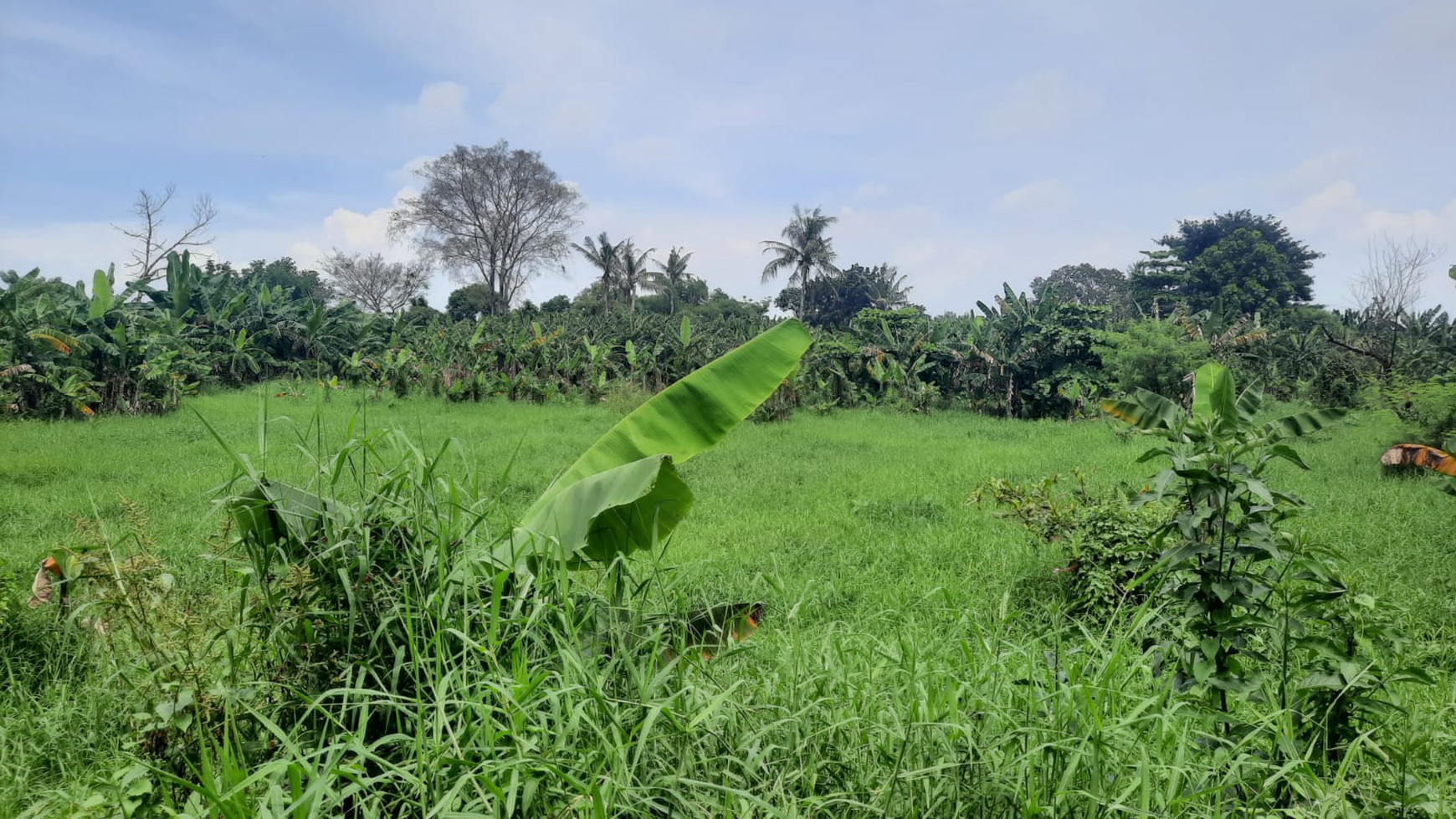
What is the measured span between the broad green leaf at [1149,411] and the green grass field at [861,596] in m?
0.80

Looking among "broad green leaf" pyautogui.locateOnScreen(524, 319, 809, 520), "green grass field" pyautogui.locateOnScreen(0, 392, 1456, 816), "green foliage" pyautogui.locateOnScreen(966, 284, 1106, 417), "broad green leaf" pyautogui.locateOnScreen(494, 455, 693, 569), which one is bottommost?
"green grass field" pyautogui.locateOnScreen(0, 392, 1456, 816)

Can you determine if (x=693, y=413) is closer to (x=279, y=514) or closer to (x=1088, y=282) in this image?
(x=279, y=514)

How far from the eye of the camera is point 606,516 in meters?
2.47

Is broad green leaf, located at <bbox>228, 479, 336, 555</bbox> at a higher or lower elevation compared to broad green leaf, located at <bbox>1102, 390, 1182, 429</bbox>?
lower

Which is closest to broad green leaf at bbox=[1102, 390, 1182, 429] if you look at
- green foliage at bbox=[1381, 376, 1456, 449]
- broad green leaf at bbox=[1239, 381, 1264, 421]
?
broad green leaf at bbox=[1239, 381, 1264, 421]

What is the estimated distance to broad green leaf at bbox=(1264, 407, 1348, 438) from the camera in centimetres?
237

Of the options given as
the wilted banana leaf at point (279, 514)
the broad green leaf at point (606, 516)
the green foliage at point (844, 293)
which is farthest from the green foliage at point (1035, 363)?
the green foliage at point (844, 293)

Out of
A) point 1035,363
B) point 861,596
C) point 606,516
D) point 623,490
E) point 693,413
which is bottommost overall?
point 861,596

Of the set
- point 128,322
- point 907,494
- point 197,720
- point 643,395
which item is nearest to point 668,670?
point 197,720

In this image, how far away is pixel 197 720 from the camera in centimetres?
181

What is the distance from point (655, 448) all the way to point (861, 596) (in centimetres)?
197

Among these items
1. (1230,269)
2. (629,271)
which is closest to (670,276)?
(629,271)

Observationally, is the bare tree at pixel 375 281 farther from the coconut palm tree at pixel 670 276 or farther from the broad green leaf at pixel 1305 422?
the broad green leaf at pixel 1305 422

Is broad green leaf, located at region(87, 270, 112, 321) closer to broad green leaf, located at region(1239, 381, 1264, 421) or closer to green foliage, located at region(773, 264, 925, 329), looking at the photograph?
broad green leaf, located at region(1239, 381, 1264, 421)
